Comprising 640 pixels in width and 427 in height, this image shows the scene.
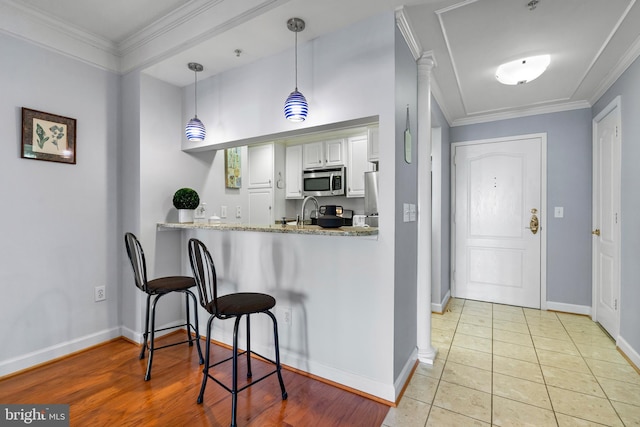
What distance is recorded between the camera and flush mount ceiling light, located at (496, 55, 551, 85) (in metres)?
2.38

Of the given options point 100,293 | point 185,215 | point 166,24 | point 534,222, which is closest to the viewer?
point 166,24

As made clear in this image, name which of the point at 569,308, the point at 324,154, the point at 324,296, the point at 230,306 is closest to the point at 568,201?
the point at 569,308

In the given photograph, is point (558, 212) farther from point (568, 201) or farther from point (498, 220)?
point (498, 220)

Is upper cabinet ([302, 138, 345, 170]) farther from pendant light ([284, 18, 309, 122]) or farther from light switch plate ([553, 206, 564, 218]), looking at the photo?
light switch plate ([553, 206, 564, 218])

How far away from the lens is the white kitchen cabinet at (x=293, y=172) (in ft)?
15.4

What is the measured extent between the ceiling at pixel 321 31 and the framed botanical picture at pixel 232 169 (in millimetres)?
797

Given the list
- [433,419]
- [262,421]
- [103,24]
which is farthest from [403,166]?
[103,24]

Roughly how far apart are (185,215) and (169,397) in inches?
56.5

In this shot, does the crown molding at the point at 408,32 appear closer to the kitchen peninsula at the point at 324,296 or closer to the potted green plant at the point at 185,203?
the kitchen peninsula at the point at 324,296

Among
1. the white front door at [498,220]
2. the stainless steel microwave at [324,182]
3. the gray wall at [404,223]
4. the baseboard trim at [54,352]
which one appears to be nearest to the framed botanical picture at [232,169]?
the stainless steel microwave at [324,182]

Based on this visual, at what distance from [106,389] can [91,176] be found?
1.66m

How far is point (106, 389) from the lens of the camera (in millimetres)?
1922

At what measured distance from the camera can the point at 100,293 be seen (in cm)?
259

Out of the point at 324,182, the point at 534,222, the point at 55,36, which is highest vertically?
the point at 55,36
